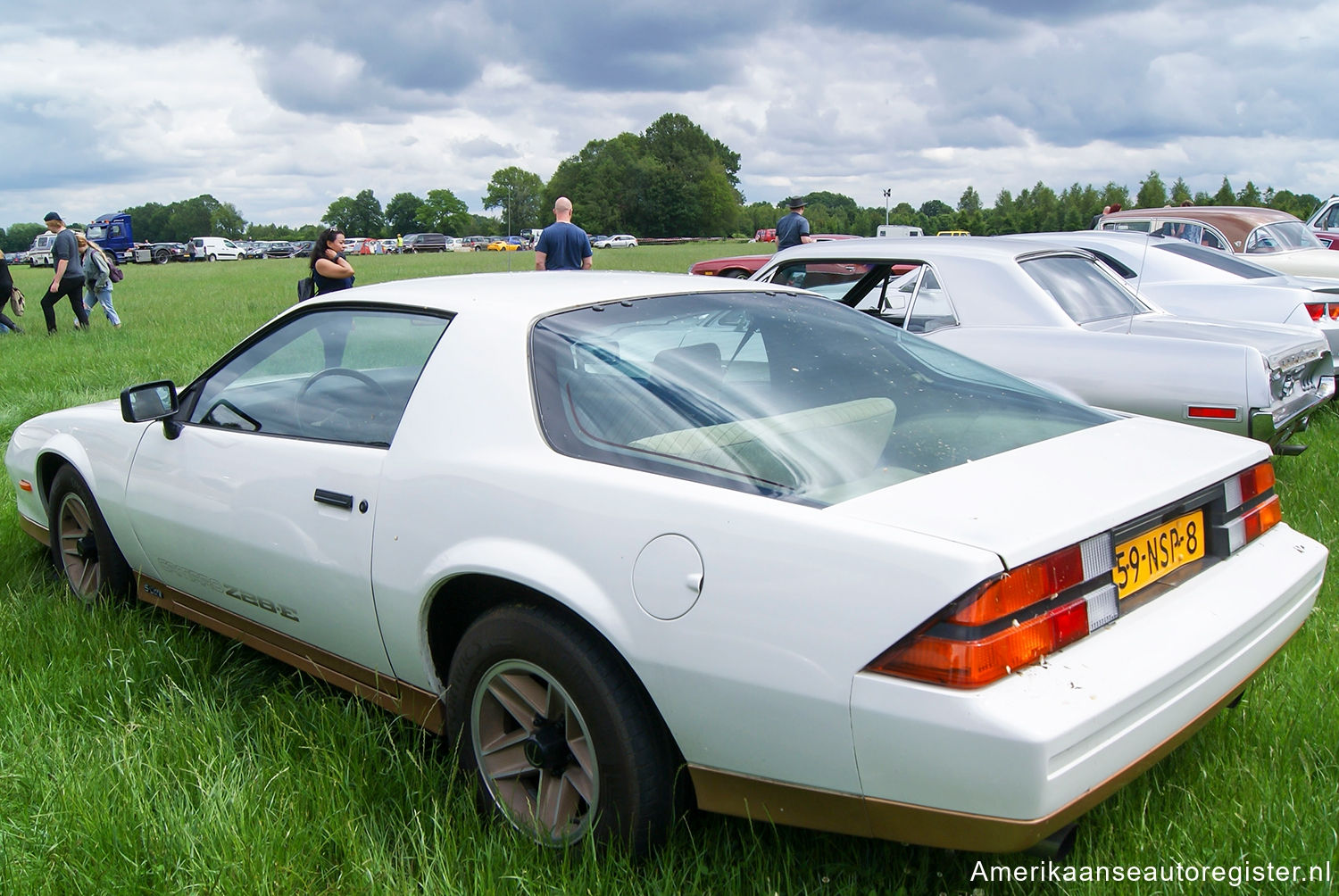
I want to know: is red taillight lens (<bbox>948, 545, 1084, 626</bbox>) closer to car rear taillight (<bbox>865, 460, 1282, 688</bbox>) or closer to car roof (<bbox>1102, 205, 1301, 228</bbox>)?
car rear taillight (<bbox>865, 460, 1282, 688</bbox>)

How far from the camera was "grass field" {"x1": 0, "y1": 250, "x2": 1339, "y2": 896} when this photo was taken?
2125 mm

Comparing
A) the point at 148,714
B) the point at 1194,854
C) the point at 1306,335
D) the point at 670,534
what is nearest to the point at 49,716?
the point at 148,714

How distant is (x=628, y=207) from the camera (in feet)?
365

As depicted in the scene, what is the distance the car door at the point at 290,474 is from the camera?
269cm

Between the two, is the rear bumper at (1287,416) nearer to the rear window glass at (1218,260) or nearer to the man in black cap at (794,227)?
the rear window glass at (1218,260)

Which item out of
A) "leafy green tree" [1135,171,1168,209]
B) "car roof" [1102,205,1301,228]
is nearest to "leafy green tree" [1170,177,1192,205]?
"leafy green tree" [1135,171,1168,209]

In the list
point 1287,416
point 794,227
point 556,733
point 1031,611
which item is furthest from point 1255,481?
point 794,227

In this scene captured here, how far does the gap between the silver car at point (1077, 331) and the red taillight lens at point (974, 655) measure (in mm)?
3231

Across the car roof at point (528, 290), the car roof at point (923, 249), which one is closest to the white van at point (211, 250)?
the car roof at point (923, 249)

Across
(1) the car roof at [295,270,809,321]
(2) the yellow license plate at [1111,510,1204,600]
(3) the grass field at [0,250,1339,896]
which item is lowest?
(3) the grass field at [0,250,1339,896]

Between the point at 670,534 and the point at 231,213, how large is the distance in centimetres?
13545

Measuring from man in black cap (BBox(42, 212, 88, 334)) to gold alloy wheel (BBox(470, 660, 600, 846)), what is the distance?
13.9 meters

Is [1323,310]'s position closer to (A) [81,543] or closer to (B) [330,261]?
(A) [81,543]

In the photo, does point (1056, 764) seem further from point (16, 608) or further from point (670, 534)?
point (16, 608)
